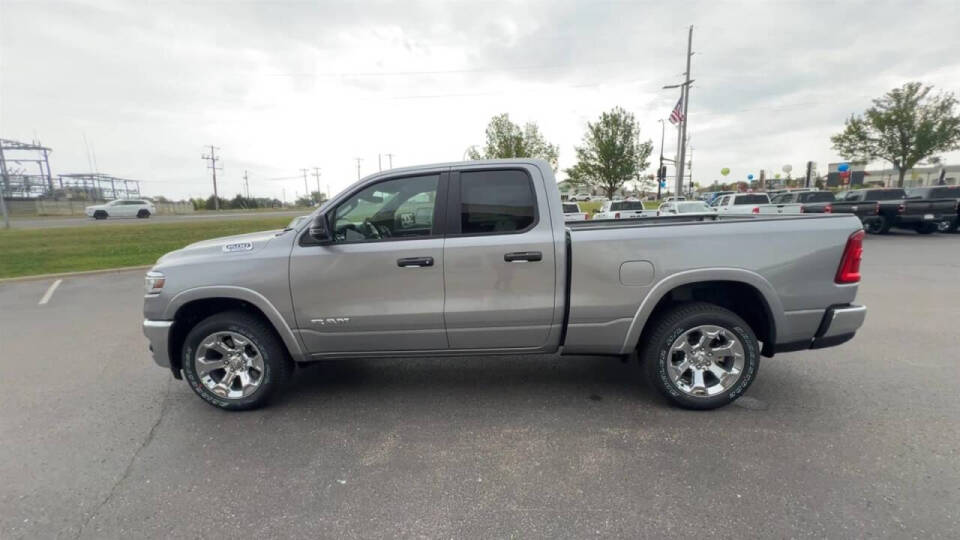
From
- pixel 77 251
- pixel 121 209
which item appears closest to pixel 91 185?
pixel 121 209

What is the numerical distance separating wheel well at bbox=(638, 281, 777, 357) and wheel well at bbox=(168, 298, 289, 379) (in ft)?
9.96

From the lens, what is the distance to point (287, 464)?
2.69 meters

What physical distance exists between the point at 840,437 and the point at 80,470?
4.85m

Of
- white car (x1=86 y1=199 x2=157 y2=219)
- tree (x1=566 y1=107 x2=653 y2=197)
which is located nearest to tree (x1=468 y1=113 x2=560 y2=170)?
tree (x1=566 y1=107 x2=653 y2=197)

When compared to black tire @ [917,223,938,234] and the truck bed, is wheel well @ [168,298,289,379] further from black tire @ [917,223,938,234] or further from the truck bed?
black tire @ [917,223,938,234]

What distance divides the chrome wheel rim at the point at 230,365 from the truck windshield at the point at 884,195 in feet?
69.5

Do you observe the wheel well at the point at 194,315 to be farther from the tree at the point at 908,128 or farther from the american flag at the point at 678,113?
the tree at the point at 908,128

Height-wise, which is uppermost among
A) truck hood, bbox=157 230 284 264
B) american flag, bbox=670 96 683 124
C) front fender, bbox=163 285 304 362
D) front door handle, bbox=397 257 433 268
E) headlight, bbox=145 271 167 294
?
american flag, bbox=670 96 683 124

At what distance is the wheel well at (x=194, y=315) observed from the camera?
10.8 ft

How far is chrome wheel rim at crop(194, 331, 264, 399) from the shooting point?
10.8ft

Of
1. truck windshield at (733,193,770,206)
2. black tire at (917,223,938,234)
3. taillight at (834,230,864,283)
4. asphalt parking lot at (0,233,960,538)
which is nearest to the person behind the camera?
asphalt parking lot at (0,233,960,538)

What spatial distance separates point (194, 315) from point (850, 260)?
4.94 metres

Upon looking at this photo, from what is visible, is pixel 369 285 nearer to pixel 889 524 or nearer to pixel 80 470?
pixel 80 470

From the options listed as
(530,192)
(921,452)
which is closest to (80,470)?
(530,192)
